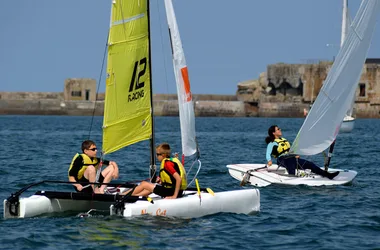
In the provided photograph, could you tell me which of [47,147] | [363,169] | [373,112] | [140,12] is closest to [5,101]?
[373,112]

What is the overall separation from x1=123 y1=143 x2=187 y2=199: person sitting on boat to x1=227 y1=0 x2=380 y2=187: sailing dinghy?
5.30 metres

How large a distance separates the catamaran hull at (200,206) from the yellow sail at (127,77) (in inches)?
70.0

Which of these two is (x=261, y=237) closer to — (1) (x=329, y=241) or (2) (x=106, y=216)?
(1) (x=329, y=241)

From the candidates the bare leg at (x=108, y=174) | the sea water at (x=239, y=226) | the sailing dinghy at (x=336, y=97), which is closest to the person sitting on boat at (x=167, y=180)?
the sea water at (x=239, y=226)

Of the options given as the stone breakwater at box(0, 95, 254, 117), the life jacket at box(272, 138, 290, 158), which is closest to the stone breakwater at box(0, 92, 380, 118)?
the stone breakwater at box(0, 95, 254, 117)

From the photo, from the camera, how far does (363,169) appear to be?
24188 mm

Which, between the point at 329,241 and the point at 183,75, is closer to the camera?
the point at 329,241

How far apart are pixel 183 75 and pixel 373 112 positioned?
6851 cm

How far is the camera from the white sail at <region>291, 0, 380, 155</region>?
19.3 m

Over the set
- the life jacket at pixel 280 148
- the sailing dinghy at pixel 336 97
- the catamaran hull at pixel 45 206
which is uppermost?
the sailing dinghy at pixel 336 97

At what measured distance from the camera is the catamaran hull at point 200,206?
13555 mm

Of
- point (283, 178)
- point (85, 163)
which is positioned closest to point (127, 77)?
point (85, 163)

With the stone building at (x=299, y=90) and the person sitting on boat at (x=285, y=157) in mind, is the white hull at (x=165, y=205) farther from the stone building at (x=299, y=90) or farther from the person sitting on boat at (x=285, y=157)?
the stone building at (x=299, y=90)

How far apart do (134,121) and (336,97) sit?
19.1 ft
